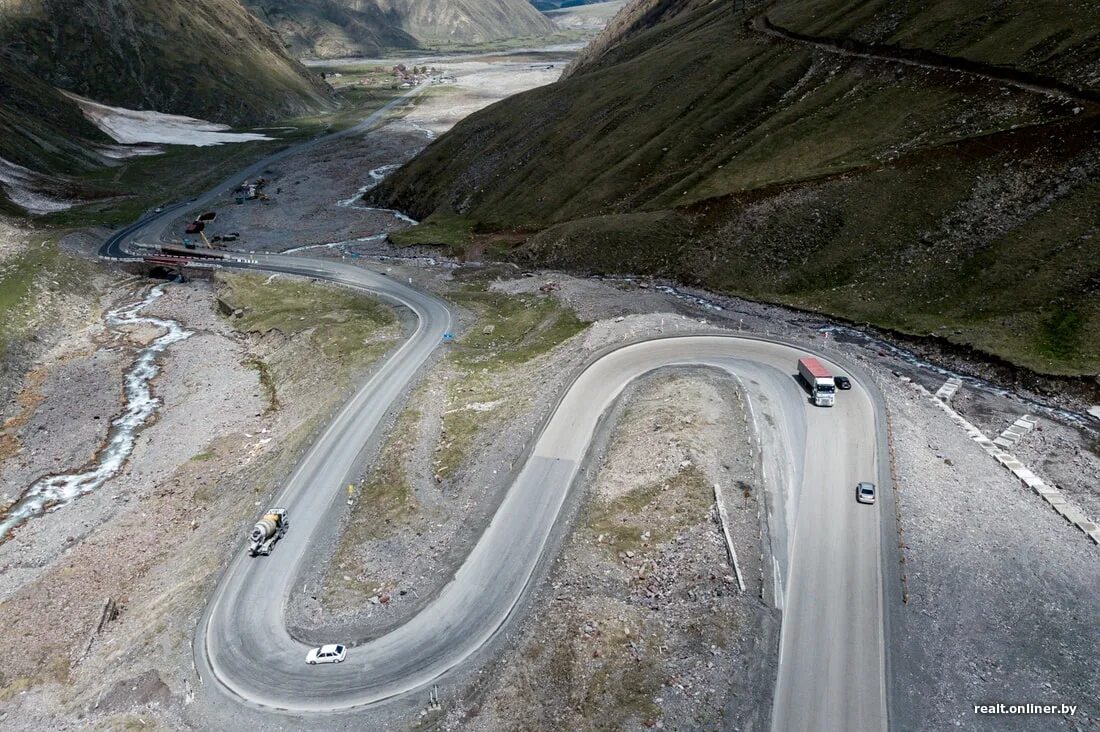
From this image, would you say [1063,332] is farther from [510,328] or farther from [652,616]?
[510,328]

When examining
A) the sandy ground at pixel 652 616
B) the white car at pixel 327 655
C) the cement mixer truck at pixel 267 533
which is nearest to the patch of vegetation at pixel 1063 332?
the sandy ground at pixel 652 616

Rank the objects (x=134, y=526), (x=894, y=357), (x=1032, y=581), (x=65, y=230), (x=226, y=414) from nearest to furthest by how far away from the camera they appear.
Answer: (x=1032, y=581) → (x=134, y=526) → (x=894, y=357) → (x=226, y=414) → (x=65, y=230)

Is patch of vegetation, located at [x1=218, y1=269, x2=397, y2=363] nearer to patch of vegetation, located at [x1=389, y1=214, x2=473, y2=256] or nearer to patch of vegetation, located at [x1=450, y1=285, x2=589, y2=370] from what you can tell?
patch of vegetation, located at [x1=450, y1=285, x2=589, y2=370]

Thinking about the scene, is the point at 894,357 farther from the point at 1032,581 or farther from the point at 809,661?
the point at 809,661

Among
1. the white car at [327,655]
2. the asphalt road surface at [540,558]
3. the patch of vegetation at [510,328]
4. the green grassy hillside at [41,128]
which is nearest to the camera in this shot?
the asphalt road surface at [540,558]

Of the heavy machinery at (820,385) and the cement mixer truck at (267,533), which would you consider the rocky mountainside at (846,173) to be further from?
the cement mixer truck at (267,533)

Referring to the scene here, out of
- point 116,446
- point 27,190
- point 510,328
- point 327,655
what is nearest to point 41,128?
point 27,190

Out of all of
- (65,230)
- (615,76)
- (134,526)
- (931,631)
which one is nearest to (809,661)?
(931,631)
